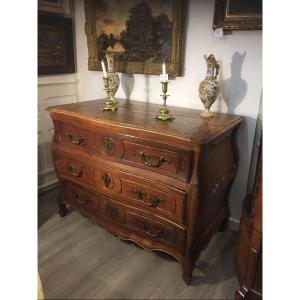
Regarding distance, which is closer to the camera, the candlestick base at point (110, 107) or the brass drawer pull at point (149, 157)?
the brass drawer pull at point (149, 157)

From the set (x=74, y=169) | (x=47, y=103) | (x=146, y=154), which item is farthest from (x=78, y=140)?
(x=47, y=103)

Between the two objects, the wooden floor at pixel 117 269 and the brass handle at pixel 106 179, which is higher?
the brass handle at pixel 106 179

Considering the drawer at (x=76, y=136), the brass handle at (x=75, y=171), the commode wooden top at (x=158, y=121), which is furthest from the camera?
the brass handle at (x=75, y=171)

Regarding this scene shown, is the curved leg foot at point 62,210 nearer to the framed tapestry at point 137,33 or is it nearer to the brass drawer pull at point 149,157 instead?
the brass drawer pull at point 149,157

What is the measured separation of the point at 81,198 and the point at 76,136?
1.54ft

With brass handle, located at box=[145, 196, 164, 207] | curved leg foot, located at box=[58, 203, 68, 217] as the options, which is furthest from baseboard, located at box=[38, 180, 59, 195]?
brass handle, located at box=[145, 196, 164, 207]

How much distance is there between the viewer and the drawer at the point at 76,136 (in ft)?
5.34

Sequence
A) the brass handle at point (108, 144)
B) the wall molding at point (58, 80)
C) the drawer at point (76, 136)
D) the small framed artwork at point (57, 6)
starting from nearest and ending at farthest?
the brass handle at point (108, 144)
the drawer at point (76, 136)
the small framed artwork at point (57, 6)
the wall molding at point (58, 80)

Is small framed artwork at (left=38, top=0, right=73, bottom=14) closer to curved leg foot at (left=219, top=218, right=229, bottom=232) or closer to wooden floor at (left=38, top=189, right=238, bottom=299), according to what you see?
wooden floor at (left=38, top=189, right=238, bottom=299)

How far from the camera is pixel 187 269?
58.0 inches

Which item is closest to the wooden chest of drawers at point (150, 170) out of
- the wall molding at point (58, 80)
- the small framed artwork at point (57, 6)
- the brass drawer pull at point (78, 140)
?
the brass drawer pull at point (78, 140)

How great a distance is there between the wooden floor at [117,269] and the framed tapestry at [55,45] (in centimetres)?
138

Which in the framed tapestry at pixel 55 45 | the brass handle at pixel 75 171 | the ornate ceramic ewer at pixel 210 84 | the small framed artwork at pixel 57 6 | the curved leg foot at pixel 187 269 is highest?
the small framed artwork at pixel 57 6
